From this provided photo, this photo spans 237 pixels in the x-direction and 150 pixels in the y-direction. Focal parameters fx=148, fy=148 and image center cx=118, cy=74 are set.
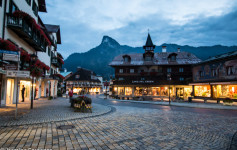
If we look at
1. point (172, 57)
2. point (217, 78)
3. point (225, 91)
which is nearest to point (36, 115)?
point (225, 91)

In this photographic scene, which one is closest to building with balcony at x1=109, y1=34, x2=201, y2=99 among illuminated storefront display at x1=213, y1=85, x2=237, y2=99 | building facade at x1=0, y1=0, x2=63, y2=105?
illuminated storefront display at x1=213, y1=85, x2=237, y2=99

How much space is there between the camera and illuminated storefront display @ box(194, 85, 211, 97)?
27016mm

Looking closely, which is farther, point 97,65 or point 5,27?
point 97,65

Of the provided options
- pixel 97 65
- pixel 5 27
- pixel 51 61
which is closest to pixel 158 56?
pixel 51 61

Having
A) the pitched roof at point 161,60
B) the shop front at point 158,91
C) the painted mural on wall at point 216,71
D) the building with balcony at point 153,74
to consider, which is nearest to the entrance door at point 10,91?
the building with balcony at point 153,74

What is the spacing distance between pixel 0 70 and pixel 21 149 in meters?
9.66

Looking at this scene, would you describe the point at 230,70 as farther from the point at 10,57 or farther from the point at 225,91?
the point at 10,57

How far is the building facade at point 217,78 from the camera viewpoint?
2235cm

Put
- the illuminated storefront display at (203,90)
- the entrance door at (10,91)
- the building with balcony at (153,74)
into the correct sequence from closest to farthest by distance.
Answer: the entrance door at (10,91) → the illuminated storefront display at (203,90) → the building with balcony at (153,74)

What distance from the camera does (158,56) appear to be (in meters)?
40.1

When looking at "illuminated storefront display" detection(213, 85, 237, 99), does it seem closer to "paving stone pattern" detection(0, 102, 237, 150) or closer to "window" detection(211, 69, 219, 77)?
"window" detection(211, 69, 219, 77)

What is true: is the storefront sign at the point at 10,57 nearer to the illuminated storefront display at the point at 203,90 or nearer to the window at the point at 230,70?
the window at the point at 230,70

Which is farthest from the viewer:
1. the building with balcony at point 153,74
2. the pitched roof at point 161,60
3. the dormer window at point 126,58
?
the dormer window at point 126,58

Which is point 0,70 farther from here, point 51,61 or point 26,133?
point 51,61
